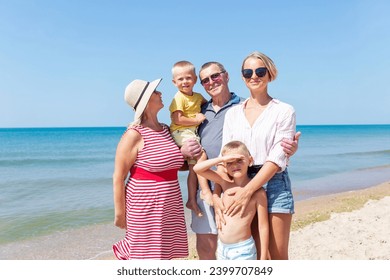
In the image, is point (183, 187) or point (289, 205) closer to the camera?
point (289, 205)

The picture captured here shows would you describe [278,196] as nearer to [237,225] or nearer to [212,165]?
[237,225]

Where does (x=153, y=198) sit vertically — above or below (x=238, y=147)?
below

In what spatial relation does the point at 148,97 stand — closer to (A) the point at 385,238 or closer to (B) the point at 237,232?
(B) the point at 237,232

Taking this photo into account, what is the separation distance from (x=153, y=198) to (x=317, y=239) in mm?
4451

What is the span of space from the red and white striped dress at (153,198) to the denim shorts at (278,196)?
33.9 inches

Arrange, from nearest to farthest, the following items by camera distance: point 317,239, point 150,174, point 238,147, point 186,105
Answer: point 238,147
point 150,174
point 186,105
point 317,239

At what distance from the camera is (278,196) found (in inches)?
121

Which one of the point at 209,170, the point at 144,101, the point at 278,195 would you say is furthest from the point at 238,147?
the point at 144,101

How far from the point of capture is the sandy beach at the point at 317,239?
6.19 meters

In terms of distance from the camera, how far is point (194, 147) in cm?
341

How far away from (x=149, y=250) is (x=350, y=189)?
1316cm

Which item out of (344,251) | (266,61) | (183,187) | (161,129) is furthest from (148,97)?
(183,187)

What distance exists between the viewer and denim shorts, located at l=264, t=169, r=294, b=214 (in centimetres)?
305

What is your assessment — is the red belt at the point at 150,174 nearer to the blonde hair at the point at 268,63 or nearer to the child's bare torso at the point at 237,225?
the child's bare torso at the point at 237,225
